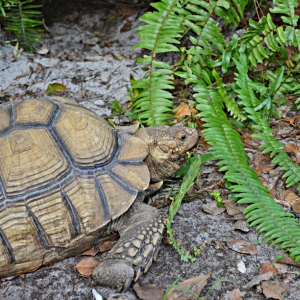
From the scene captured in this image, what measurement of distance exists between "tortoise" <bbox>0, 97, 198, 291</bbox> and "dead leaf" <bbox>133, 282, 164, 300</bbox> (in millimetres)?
102

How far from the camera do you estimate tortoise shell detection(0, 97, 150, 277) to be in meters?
3.77

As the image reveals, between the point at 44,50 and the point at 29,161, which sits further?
the point at 44,50

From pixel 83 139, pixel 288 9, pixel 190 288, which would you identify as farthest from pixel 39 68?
pixel 190 288

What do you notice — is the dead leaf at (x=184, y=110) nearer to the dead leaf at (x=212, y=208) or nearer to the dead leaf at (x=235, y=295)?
the dead leaf at (x=212, y=208)

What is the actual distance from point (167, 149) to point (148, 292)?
1.51 metres

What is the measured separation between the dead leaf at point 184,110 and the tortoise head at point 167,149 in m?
1.05

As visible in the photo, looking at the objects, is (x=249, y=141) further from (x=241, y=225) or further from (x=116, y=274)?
(x=116, y=274)

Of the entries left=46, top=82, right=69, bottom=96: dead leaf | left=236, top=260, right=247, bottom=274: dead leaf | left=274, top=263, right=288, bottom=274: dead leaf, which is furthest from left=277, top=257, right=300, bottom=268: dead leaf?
left=46, top=82, right=69, bottom=96: dead leaf

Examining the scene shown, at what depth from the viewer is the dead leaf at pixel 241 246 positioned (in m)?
3.99

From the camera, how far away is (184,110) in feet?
18.5

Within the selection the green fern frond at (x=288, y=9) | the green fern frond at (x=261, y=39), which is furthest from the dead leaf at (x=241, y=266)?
the green fern frond at (x=288, y=9)

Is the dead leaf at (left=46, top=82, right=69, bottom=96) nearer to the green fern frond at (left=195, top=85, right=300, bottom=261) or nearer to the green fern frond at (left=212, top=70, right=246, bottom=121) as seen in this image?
the green fern frond at (left=195, top=85, right=300, bottom=261)

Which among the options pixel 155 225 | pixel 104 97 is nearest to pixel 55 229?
pixel 155 225

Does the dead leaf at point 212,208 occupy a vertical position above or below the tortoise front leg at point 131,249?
below
